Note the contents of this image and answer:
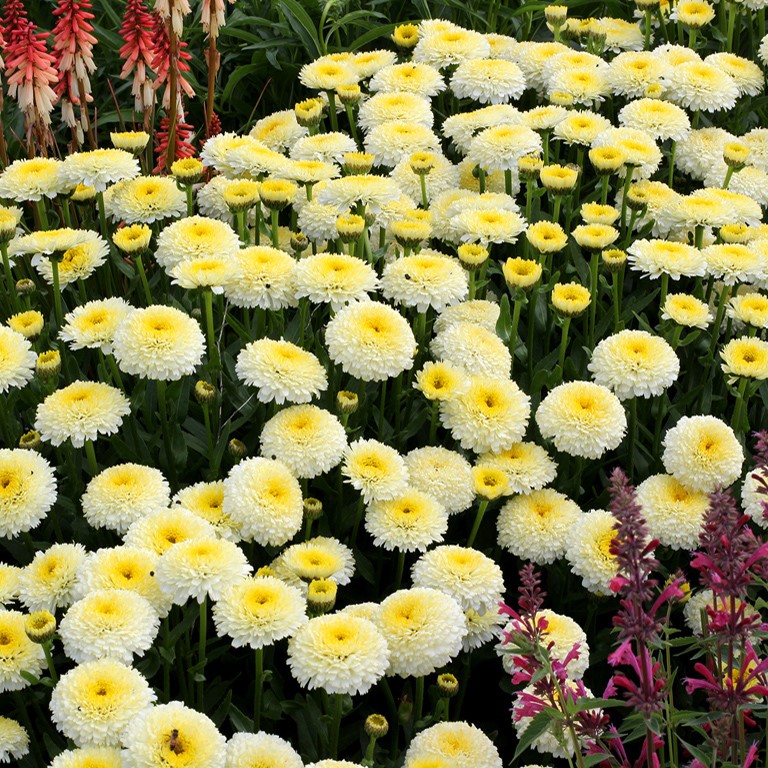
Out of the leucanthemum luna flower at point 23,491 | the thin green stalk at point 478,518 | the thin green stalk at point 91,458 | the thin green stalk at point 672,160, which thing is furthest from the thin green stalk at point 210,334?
the thin green stalk at point 672,160

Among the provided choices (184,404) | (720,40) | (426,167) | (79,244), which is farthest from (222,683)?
(720,40)

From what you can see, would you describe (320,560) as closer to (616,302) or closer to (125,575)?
(125,575)

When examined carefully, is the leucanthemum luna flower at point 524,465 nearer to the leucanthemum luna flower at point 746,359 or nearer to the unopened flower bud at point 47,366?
the leucanthemum luna flower at point 746,359

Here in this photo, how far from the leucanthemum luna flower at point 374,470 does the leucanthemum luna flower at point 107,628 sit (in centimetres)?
55

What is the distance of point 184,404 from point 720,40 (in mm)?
2657

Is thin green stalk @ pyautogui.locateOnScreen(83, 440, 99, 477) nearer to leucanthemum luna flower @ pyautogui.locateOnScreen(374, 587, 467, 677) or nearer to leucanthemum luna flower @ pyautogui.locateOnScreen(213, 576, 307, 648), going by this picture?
leucanthemum luna flower @ pyautogui.locateOnScreen(213, 576, 307, 648)

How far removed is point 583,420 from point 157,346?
3.00ft

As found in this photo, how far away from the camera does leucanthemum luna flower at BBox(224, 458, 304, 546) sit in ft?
7.63

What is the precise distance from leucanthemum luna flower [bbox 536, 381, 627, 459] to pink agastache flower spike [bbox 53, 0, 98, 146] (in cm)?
182

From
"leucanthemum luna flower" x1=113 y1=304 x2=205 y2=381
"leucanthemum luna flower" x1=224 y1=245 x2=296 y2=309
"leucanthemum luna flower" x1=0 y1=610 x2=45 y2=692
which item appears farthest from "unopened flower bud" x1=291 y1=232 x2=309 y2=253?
"leucanthemum luna flower" x1=0 y1=610 x2=45 y2=692

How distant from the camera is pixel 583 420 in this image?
257 centimetres

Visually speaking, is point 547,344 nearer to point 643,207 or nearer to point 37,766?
point 643,207

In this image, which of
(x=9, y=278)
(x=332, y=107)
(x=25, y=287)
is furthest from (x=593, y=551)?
(x=332, y=107)

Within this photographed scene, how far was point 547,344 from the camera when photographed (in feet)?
→ 10.4
